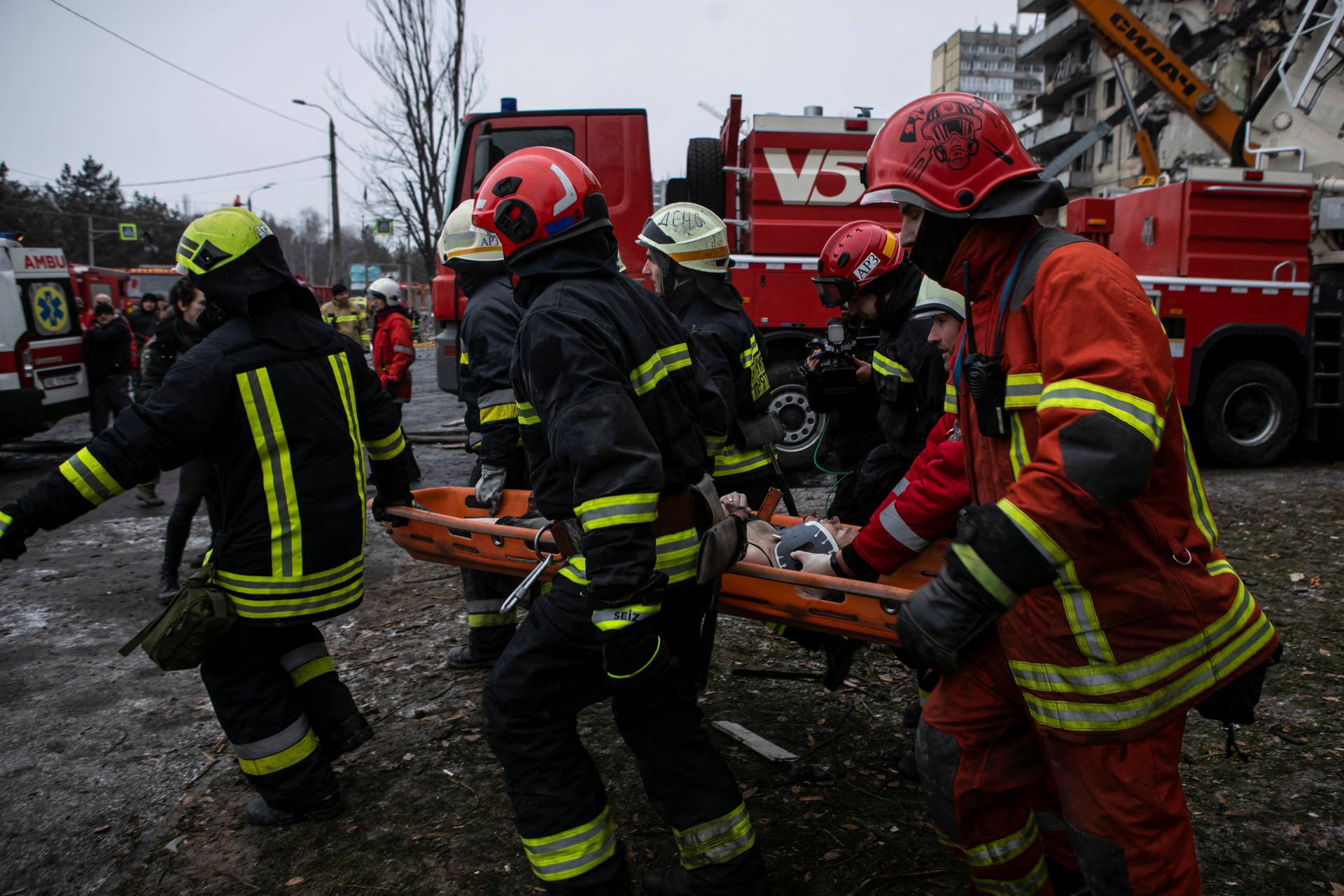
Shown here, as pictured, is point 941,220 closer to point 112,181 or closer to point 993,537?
point 993,537

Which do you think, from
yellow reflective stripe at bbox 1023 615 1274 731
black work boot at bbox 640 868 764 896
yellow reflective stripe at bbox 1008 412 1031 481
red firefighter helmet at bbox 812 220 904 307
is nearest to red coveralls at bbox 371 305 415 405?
red firefighter helmet at bbox 812 220 904 307

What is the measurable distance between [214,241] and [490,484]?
1476mm

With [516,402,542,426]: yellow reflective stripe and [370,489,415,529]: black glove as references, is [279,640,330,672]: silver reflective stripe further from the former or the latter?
[516,402,542,426]: yellow reflective stripe

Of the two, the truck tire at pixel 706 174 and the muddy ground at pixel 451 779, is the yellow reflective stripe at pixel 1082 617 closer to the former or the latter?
the muddy ground at pixel 451 779

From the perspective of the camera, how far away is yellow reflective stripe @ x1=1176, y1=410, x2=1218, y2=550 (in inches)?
73.2

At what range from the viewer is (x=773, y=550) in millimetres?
3369

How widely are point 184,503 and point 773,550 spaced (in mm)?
4062

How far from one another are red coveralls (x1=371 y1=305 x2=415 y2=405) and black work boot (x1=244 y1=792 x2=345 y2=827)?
197 inches

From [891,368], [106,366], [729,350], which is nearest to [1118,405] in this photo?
[891,368]

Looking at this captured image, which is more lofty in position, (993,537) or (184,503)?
(993,537)

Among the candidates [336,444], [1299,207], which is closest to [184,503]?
[336,444]

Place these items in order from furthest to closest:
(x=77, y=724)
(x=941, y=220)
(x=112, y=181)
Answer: (x=112, y=181) < (x=77, y=724) < (x=941, y=220)

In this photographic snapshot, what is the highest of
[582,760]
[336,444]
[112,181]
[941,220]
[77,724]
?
[112,181]

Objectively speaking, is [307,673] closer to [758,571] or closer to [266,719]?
[266,719]
